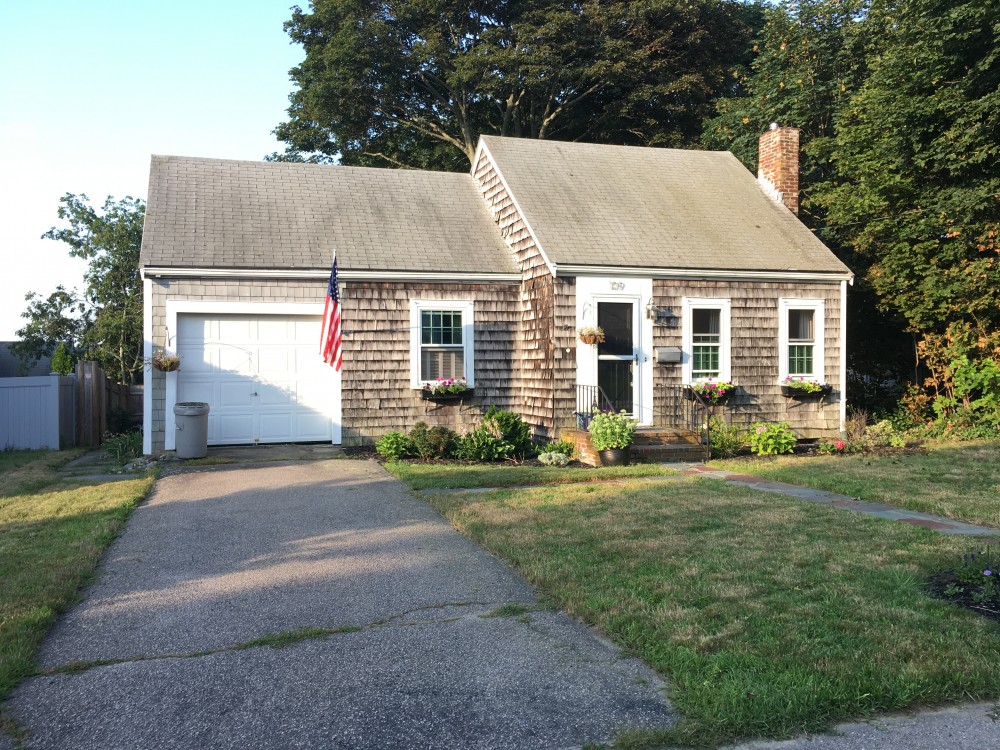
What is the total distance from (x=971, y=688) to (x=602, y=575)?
2.42 m

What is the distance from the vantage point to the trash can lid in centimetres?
1262

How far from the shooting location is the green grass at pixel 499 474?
1034 centimetres

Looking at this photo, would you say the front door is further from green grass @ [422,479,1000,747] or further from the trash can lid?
the trash can lid

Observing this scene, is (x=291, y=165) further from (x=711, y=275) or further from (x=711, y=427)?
(x=711, y=427)

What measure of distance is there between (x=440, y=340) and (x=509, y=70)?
15.0 meters

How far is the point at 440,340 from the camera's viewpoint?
1492 centimetres

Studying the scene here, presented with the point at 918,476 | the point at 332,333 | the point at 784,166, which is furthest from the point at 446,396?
the point at 784,166

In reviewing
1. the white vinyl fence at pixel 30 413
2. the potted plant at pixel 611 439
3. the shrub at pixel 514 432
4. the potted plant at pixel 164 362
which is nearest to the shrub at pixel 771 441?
the potted plant at pixel 611 439

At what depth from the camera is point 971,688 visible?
12.7 feet

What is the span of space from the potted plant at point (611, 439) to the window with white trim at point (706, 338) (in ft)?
9.15

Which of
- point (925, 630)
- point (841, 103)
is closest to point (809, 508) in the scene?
point (925, 630)

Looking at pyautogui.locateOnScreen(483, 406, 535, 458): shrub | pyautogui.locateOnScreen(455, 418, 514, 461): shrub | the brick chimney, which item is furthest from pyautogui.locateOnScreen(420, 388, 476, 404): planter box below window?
the brick chimney

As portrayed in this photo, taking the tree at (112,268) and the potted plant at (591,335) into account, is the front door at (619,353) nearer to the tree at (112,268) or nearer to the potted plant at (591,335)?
the potted plant at (591,335)

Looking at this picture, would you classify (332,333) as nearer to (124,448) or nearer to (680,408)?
(124,448)
